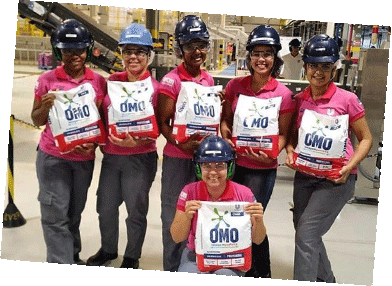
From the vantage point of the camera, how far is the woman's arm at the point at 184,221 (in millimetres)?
2286

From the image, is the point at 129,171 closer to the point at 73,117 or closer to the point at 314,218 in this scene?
the point at 73,117

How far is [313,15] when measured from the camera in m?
2.92

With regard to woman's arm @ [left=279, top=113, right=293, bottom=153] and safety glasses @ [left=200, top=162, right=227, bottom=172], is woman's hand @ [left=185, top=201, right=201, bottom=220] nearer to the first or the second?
safety glasses @ [left=200, top=162, right=227, bottom=172]

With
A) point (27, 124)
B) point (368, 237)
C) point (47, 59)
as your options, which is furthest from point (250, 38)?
point (47, 59)

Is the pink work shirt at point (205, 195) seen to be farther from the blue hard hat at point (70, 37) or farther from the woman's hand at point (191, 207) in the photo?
the blue hard hat at point (70, 37)

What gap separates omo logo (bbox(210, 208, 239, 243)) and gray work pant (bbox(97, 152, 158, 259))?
2.58 ft

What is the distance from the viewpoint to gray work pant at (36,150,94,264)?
2.71 metres

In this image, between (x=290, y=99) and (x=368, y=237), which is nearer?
(x=290, y=99)

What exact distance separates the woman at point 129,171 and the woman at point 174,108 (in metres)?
0.11

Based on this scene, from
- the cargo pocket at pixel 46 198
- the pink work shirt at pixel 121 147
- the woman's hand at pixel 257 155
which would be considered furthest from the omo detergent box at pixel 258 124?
the cargo pocket at pixel 46 198

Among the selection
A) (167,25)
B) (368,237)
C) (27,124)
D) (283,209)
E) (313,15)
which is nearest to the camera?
(313,15)

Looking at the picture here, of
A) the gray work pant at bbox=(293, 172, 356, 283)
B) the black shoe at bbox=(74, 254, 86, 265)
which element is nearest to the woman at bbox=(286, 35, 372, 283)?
the gray work pant at bbox=(293, 172, 356, 283)

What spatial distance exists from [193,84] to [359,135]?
106cm

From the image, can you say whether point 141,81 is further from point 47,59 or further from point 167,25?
point 47,59
